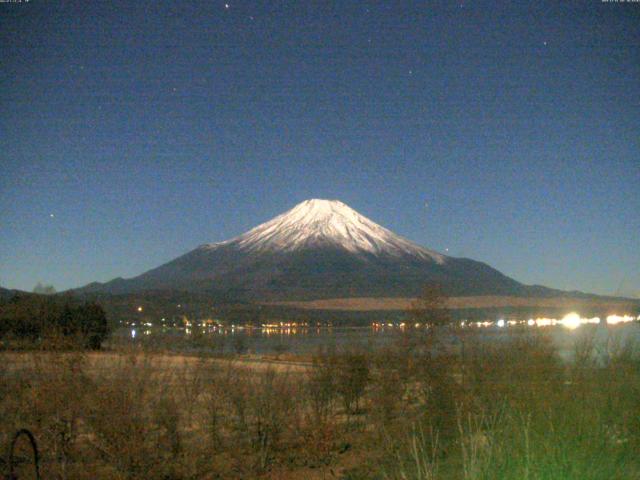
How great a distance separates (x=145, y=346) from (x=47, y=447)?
192 cm

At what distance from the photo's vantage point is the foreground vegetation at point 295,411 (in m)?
7.54

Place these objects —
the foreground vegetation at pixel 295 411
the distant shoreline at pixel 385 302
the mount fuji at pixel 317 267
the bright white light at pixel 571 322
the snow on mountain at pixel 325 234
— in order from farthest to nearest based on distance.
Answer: the snow on mountain at pixel 325 234 → the mount fuji at pixel 317 267 → the distant shoreline at pixel 385 302 → the bright white light at pixel 571 322 → the foreground vegetation at pixel 295 411

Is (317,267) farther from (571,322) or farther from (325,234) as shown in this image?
(571,322)

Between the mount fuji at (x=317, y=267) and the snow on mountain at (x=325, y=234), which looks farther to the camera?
the snow on mountain at (x=325, y=234)

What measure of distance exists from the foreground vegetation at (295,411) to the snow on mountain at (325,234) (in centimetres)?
10624

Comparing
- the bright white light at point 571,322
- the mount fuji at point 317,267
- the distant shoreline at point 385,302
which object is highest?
the mount fuji at point 317,267

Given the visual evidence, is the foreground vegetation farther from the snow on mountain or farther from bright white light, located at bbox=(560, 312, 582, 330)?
the snow on mountain

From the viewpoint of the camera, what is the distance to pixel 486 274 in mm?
114750

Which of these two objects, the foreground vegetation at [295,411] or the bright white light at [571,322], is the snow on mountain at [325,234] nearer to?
the bright white light at [571,322]

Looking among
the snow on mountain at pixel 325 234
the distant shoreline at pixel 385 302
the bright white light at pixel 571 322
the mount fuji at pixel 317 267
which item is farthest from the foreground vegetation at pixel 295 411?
the snow on mountain at pixel 325 234

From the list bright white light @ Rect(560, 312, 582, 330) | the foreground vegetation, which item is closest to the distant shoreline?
bright white light @ Rect(560, 312, 582, 330)

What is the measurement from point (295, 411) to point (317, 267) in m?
98.0

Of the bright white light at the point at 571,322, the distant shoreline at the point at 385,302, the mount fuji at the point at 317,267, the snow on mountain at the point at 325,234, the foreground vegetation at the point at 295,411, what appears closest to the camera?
the foreground vegetation at the point at 295,411

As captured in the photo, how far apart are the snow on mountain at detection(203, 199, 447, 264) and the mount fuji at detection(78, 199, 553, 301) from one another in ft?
0.53
